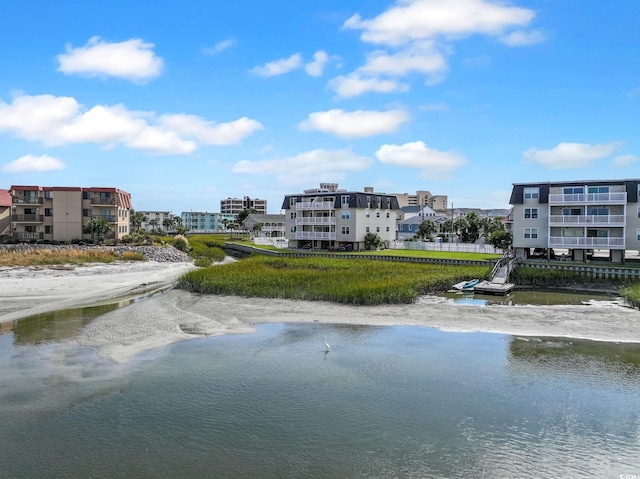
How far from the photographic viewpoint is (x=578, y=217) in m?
46.8

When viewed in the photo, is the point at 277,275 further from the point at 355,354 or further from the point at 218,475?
the point at 218,475

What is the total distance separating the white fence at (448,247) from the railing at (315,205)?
10.4 meters

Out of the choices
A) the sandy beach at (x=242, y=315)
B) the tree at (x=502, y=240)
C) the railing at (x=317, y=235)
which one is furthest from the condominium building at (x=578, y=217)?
the railing at (x=317, y=235)

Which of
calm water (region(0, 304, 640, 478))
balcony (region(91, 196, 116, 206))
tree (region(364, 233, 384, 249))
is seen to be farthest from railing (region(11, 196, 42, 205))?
calm water (region(0, 304, 640, 478))

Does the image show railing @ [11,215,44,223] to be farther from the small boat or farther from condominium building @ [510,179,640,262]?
condominium building @ [510,179,640,262]

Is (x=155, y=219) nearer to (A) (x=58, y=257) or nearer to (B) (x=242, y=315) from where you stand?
(A) (x=58, y=257)

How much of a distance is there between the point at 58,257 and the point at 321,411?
1920 inches

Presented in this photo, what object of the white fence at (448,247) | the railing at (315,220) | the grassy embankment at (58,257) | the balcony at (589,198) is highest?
the balcony at (589,198)

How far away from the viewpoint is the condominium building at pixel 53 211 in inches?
2665

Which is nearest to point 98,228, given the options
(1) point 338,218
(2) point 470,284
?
(1) point 338,218

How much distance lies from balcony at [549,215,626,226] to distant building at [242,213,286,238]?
80.5 m

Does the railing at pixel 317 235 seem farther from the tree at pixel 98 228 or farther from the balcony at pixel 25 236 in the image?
the balcony at pixel 25 236

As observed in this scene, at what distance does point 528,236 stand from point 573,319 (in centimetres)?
2335

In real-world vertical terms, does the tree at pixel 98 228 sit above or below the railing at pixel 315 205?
below
